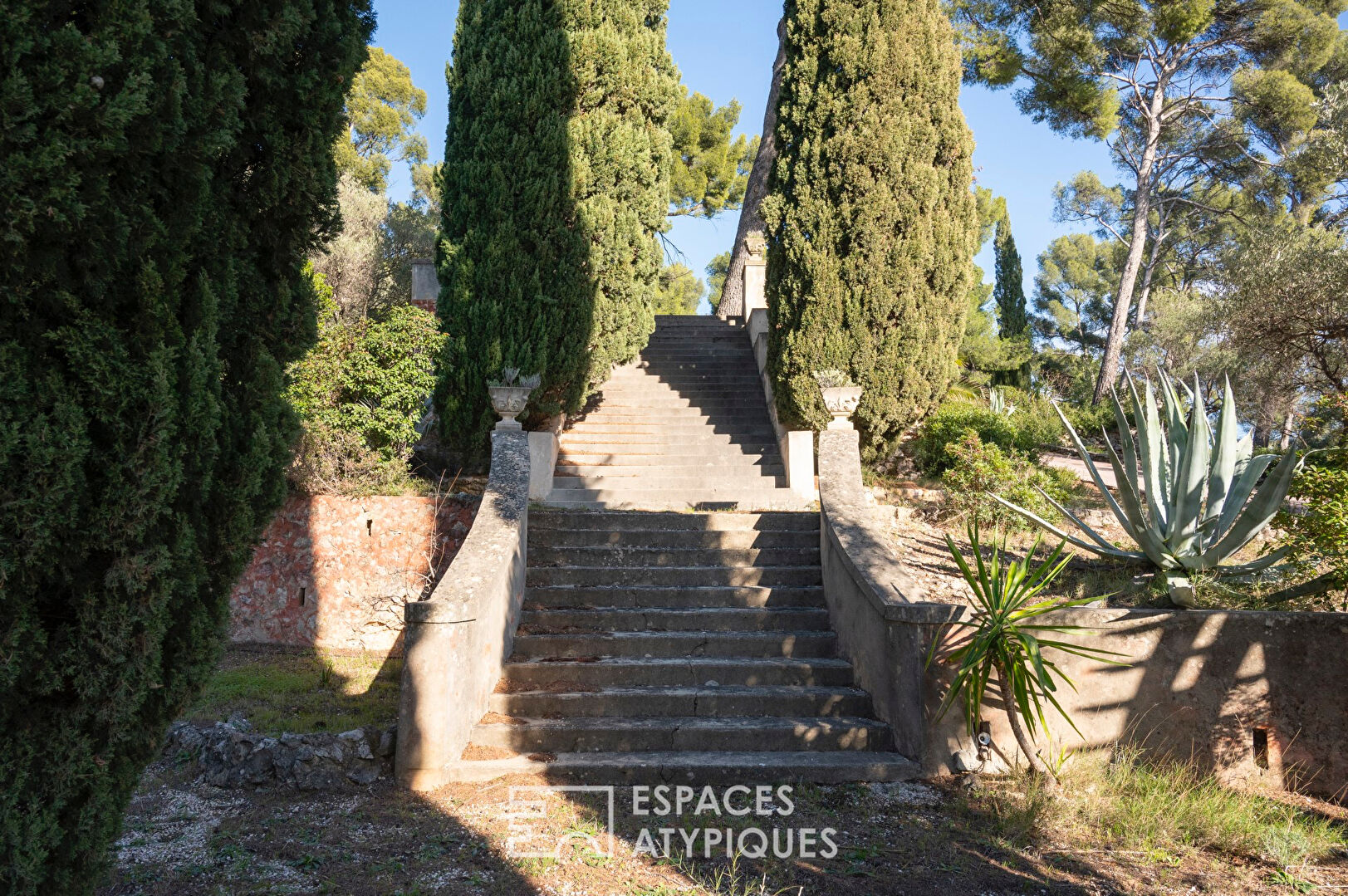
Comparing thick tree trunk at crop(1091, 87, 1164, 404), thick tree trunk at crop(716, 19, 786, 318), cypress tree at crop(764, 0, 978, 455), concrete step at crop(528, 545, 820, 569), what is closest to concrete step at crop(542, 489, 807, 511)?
cypress tree at crop(764, 0, 978, 455)

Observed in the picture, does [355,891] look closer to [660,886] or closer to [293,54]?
[660,886]

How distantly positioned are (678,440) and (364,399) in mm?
3804

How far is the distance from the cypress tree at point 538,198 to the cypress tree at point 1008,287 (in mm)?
16275

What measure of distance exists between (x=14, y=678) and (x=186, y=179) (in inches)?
69.3

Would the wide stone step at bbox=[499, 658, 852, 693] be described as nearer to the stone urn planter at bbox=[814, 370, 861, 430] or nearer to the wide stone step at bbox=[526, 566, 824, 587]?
the wide stone step at bbox=[526, 566, 824, 587]

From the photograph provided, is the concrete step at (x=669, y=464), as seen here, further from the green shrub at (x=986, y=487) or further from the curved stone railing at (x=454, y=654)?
the curved stone railing at (x=454, y=654)

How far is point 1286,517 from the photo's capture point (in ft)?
19.8

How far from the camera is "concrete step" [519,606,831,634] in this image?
642cm

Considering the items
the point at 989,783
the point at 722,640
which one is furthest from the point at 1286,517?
the point at 722,640

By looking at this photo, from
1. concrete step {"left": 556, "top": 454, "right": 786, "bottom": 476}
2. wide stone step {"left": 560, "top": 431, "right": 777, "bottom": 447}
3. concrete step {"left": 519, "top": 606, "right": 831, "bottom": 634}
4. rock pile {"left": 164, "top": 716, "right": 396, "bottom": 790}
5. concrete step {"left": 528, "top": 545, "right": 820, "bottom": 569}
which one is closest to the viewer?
rock pile {"left": 164, "top": 716, "right": 396, "bottom": 790}

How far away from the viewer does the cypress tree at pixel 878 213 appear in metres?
9.65

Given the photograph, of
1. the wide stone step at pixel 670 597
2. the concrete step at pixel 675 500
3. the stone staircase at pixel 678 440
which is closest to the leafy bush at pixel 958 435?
the stone staircase at pixel 678 440

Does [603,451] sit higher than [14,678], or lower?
higher

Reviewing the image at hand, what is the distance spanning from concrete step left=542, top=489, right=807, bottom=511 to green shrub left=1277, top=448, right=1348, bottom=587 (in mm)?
4156
